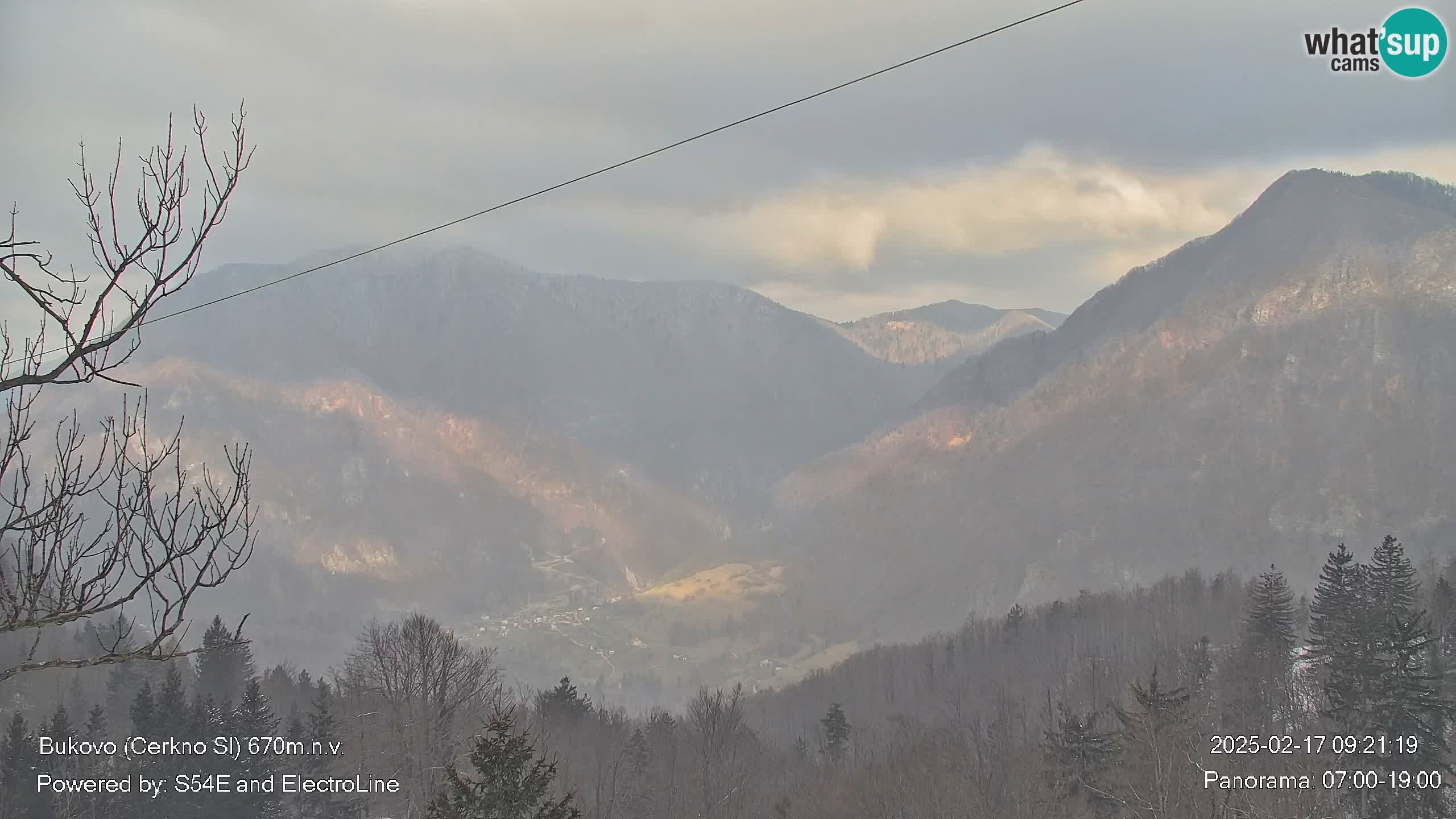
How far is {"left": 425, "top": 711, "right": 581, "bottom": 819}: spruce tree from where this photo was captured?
14.6 m

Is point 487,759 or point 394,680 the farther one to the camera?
point 394,680

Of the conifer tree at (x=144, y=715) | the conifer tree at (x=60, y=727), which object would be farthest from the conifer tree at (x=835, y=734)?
the conifer tree at (x=60, y=727)

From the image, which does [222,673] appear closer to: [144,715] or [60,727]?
[60,727]

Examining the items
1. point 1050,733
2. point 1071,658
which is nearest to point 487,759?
point 1050,733

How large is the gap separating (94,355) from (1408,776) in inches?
1688

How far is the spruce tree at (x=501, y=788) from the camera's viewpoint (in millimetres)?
14641

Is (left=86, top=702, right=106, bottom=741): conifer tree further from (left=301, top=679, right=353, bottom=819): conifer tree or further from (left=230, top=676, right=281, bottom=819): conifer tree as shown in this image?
(left=301, top=679, right=353, bottom=819): conifer tree

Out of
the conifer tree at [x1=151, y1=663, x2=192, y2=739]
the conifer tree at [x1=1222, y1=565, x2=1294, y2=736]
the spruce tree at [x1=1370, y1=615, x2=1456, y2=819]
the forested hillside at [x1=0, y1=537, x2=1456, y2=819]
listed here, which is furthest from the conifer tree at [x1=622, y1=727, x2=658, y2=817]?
the spruce tree at [x1=1370, y1=615, x2=1456, y2=819]

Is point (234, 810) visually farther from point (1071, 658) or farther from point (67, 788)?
point (1071, 658)

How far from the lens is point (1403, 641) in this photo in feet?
132

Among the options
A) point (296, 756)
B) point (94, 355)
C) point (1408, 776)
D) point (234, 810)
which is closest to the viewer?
point (94, 355)

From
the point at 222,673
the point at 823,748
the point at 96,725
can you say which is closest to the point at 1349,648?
the point at 823,748

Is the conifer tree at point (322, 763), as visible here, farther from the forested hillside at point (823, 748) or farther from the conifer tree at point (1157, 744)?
the conifer tree at point (1157, 744)

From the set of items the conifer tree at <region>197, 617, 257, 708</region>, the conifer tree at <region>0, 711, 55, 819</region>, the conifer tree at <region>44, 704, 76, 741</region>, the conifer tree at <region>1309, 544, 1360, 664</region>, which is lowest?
the conifer tree at <region>0, 711, 55, 819</region>
